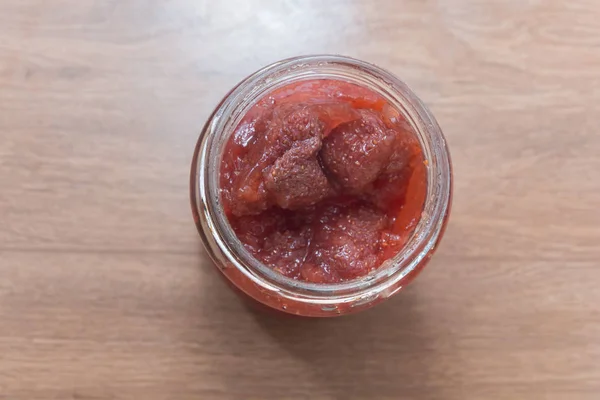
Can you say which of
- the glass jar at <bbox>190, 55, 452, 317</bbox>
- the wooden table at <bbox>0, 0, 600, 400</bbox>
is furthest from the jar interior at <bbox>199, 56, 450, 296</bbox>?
the wooden table at <bbox>0, 0, 600, 400</bbox>

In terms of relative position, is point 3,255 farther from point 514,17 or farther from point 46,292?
point 514,17

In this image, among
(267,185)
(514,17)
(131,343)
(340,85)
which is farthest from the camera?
(514,17)

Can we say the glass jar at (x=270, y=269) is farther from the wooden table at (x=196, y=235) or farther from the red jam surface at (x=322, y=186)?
the wooden table at (x=196, y=235)

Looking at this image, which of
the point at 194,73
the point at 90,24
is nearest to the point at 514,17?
the point at 194,73

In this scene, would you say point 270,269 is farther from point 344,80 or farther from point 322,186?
point 344,80

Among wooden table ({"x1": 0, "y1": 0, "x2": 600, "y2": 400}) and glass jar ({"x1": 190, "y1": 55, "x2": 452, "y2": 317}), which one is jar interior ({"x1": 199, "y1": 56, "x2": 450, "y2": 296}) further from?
wooden table ({"x1": 0, "y1": 0, "x2": 600, "y2": 400})

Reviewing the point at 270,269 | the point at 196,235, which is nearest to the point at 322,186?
the point at 270,269
